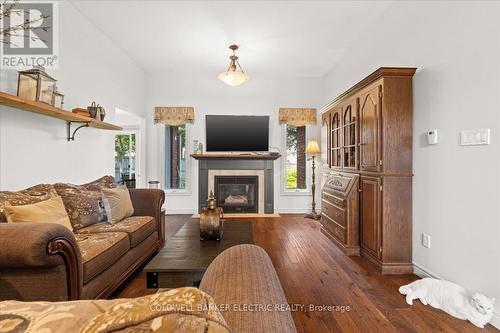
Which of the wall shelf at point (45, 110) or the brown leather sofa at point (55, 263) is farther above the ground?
the wall shelf at point (45, 110)

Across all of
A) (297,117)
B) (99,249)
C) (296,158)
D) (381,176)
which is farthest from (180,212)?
(381,176)

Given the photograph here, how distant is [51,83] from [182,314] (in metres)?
3.00

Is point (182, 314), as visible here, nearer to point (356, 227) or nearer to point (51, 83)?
point (51, 83)

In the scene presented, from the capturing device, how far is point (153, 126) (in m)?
5.66

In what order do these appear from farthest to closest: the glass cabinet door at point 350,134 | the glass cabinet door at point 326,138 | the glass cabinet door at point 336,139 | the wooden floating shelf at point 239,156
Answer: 1. the wooden floating shelf at point 239,156
2. the glass cabinet door at point 326,138
3. the glass cabinet door at point 336,139
4. the glass cabinet door at point 350,134

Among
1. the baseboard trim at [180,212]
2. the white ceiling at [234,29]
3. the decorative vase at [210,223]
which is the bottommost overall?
the baseboard trim at [180,212]

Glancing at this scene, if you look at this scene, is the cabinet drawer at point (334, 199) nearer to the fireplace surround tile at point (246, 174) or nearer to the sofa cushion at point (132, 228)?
the fireplace surround tile at point (246, 174)

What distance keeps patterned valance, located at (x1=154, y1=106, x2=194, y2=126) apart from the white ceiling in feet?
3.07

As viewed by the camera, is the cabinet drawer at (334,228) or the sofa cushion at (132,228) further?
the cabinet drawer at (334,228)

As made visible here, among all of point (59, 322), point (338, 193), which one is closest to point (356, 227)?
point (338, 193)

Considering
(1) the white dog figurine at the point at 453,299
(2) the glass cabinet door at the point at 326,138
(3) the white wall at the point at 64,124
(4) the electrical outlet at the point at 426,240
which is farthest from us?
(2) the glass cabinet door at the point at 326,138

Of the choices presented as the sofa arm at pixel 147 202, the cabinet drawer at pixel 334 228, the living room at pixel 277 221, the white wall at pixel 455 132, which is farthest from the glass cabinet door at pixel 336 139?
the sofa arm at pixel 147 202

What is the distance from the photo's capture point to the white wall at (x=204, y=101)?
5.62 meters

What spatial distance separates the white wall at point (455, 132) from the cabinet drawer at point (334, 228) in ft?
2.77
